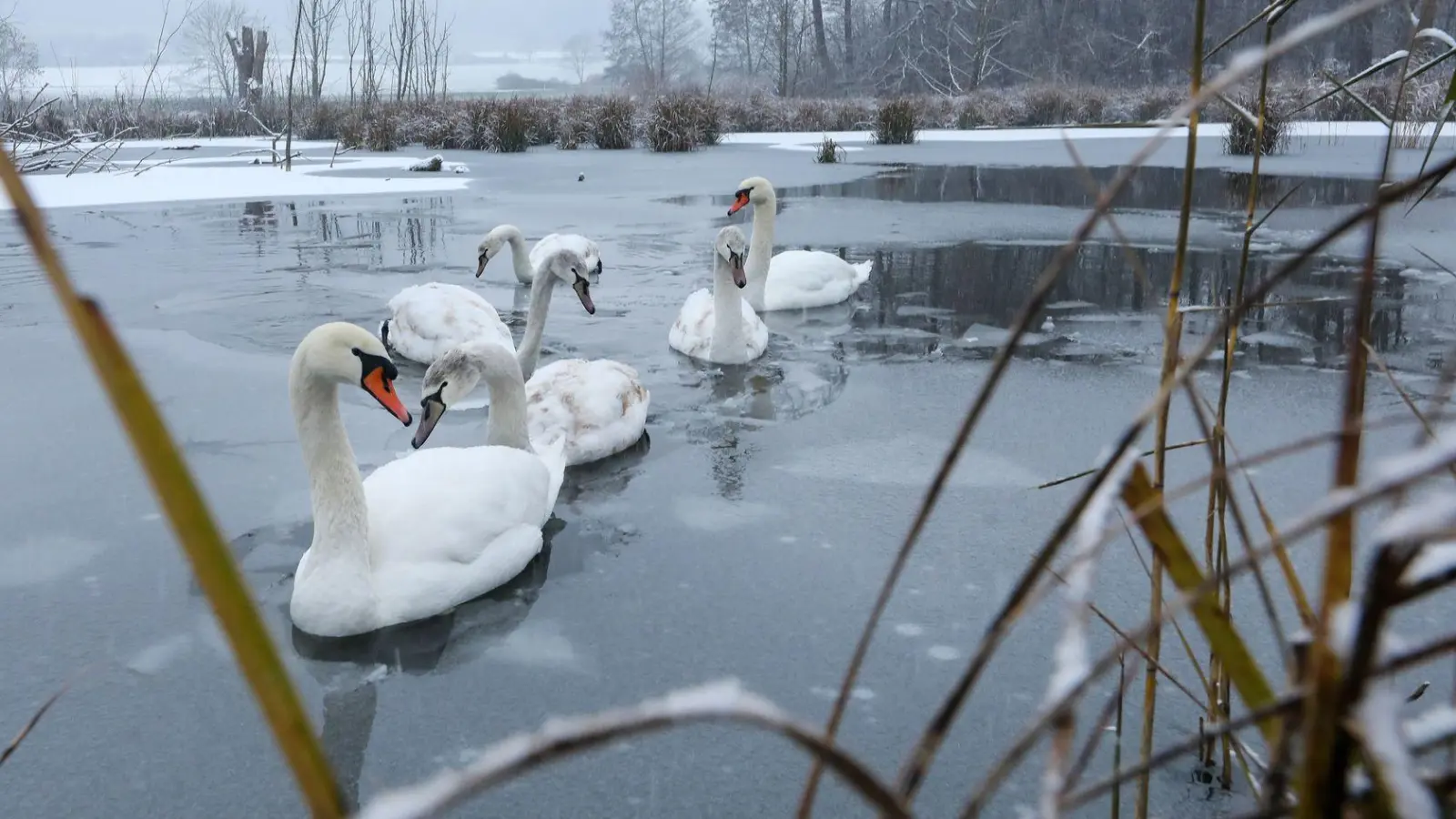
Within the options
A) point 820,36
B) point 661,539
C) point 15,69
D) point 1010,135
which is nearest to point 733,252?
point 661,539

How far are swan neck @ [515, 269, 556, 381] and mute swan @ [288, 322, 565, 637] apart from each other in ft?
6.59

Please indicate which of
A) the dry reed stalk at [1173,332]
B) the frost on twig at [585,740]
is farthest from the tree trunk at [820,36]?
the frost on twig at [585,740]

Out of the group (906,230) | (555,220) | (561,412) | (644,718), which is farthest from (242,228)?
(644,718)

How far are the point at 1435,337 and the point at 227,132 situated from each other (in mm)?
27229

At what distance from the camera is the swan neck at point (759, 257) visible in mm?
7504

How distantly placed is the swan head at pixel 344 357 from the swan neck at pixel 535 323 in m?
2.23

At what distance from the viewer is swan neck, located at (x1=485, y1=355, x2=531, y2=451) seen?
406 cm

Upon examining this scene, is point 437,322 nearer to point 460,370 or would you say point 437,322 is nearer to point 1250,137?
point 460,370

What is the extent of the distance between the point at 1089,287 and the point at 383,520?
20.1ft

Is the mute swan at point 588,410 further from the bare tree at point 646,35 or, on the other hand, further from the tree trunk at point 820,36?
the bare tree at point 646,35

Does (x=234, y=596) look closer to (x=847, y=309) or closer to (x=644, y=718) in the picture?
(x=644, y=718)

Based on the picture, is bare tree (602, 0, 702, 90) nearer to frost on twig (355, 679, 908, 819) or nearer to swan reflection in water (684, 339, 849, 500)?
swan reflection in water (684, 339, 849, 500)

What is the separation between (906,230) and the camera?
10.9 m

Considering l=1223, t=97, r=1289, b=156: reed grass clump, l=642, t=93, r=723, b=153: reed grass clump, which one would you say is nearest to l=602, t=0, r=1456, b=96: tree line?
l=642, t=93, r=723, b=153: reed grass clump
